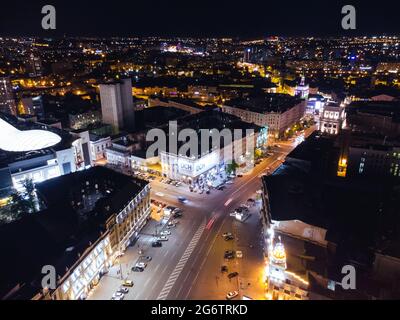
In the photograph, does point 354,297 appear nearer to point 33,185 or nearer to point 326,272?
point 326,272

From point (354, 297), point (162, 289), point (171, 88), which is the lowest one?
point (162, 289)

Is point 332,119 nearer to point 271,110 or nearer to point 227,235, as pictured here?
point 271,110

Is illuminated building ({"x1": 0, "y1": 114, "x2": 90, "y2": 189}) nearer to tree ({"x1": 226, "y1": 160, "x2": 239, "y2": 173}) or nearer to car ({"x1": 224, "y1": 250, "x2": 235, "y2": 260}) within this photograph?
tree ({"x1": 226, "y1": 160, "x2": 239, "y2": 173})

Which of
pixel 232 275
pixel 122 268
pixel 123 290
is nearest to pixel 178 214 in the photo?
pixel 122 268

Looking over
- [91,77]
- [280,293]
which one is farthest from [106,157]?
[91,77]

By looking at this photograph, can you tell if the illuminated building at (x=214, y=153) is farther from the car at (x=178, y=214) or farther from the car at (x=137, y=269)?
the car at (x=137, y=269)

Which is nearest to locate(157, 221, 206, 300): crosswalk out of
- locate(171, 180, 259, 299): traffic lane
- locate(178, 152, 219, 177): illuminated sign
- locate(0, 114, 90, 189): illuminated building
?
locate(171, 180, 259, 299): traffic lane
